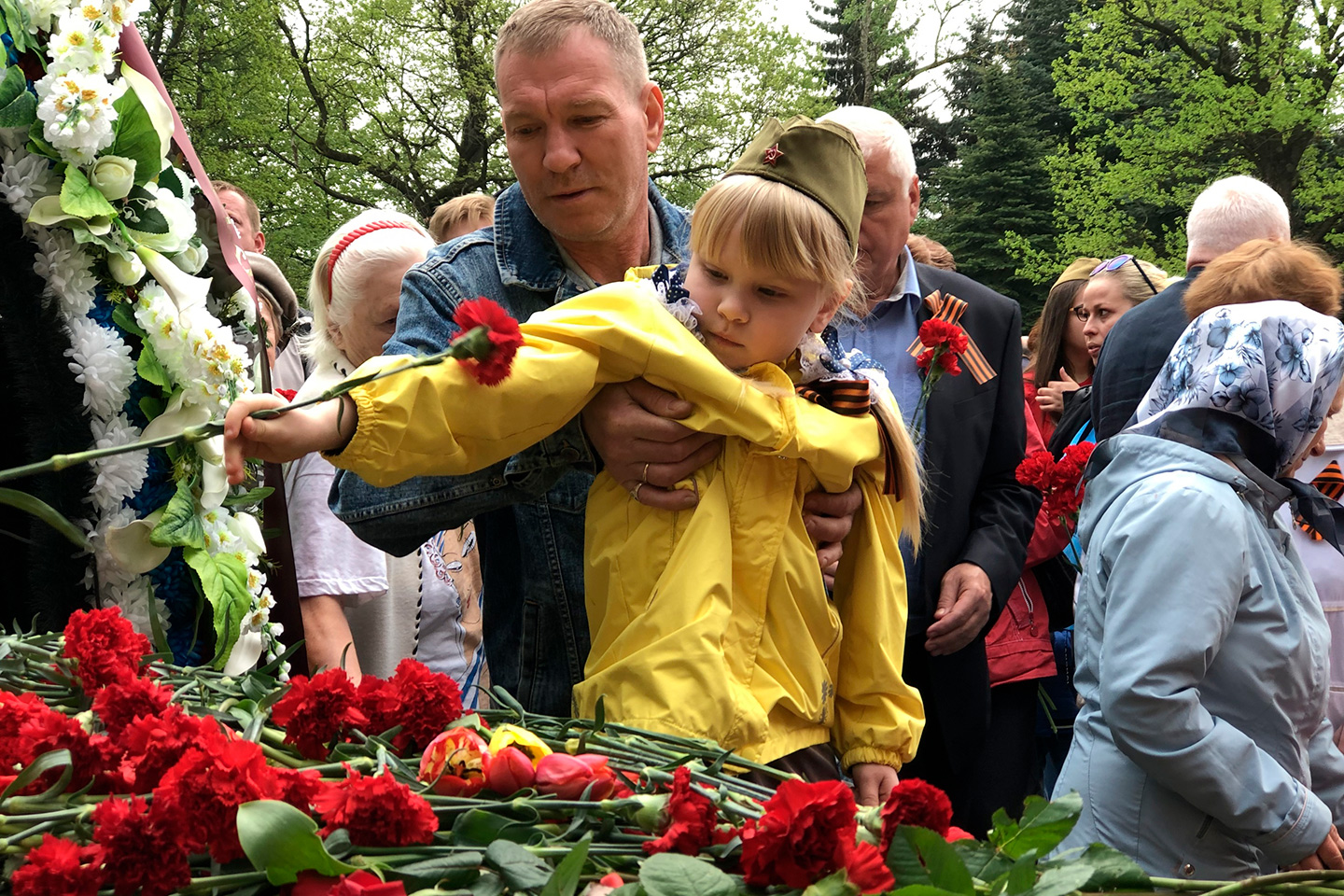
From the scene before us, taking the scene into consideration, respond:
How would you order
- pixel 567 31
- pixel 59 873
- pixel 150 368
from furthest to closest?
1. pixel 567 31
2. pixel 150 368
3. pixel 59 873

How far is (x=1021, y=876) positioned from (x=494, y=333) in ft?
2.31

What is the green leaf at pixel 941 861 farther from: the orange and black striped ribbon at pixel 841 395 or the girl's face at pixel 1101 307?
the girl's face at pixel 1101 307

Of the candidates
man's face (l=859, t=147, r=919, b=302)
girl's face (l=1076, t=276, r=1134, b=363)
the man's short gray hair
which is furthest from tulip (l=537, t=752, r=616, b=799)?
girl's face (l=1076, t=276, r=1134, b=363)

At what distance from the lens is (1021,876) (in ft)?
3.43

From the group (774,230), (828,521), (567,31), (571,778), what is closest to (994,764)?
(828,521)

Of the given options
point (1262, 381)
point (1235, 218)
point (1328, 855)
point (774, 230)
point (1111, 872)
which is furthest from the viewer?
point (1235, 218)

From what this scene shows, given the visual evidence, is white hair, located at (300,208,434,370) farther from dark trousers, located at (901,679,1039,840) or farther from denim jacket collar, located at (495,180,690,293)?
dark trousers, located at (901,679,1039,840)

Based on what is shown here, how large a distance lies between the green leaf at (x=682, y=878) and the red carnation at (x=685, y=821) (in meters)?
0.05

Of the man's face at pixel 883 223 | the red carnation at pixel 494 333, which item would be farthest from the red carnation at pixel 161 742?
the man's face at pixel 883 223

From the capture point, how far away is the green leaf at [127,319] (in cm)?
203

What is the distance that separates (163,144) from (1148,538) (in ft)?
6.86

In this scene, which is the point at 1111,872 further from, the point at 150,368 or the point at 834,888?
the point at 150,368

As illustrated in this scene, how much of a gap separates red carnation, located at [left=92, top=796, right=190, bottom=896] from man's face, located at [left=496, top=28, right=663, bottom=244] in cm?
162

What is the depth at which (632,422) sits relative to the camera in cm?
207
